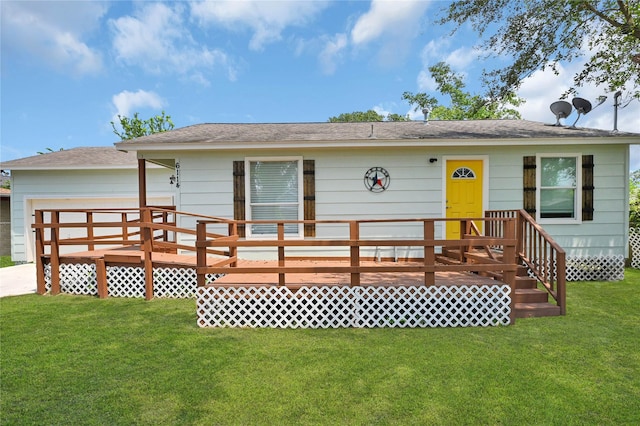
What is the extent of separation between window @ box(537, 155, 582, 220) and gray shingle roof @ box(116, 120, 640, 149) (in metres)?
0.58

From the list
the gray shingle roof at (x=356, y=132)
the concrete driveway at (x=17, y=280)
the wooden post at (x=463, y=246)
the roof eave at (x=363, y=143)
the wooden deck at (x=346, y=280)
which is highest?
the gray shingle roof at (x=356, y=132)

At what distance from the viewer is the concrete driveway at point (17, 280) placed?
6.39 metres

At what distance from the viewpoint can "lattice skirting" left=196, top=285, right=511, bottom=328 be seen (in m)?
4.38

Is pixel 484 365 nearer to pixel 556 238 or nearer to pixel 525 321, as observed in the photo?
pixel 525 321

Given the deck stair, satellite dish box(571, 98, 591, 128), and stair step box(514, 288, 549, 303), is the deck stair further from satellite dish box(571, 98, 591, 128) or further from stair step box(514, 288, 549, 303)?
satellite dish box(571, 98, 591, 128)

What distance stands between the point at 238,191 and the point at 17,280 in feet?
17.2

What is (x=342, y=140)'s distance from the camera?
6648mm

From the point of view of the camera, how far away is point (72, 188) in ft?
32.6

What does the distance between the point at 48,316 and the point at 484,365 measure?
18.6 ft

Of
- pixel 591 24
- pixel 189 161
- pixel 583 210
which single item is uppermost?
pixel 591 24

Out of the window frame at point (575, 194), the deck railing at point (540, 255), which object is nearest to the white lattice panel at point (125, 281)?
the deck railing at point (540, 255)

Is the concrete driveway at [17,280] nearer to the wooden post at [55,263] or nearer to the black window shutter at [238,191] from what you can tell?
the wooden post at [55,263]

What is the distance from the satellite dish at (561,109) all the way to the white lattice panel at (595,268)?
10.8ft

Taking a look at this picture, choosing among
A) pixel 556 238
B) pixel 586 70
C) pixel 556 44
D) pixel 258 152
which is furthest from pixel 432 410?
pixel 586 70
